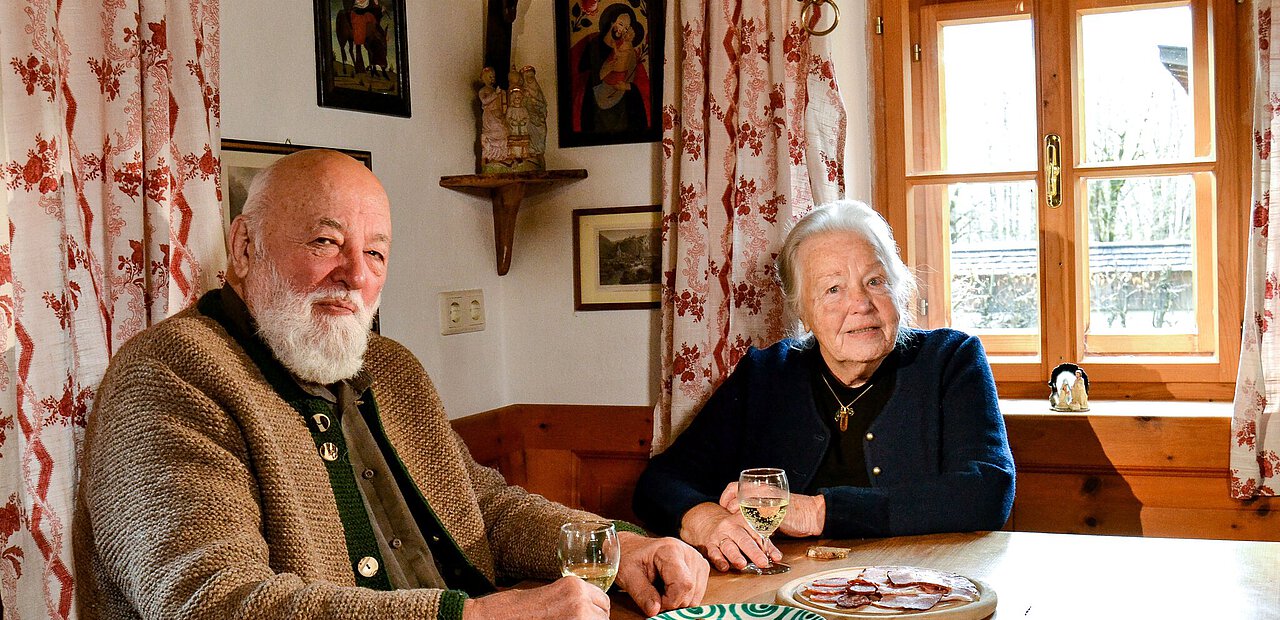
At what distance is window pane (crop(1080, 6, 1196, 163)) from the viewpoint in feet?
9.36

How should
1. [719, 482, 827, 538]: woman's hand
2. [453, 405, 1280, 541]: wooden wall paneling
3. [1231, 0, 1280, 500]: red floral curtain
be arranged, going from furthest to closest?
[453, 405, 1280, 541]: wooden wall paneling → [1231, 0, 1280, 500]: red floral curtain → [719, 482, 827, 538]: woman's hand

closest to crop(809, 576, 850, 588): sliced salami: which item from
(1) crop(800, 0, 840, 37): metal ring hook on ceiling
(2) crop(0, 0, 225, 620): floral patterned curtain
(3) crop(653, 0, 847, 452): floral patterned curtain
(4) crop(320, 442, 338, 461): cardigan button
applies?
(4) crop(320, 442, 338, 461): cardigan button

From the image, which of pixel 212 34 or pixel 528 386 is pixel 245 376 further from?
pixel 528 386

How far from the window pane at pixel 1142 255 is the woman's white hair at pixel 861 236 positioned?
73 centimetres

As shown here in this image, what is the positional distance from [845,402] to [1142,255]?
3.51 feet

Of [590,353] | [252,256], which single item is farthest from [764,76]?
[252,256]

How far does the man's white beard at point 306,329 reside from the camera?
5.45 ft

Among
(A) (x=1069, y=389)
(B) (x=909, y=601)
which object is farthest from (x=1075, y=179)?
(B) (x=909, y=601)

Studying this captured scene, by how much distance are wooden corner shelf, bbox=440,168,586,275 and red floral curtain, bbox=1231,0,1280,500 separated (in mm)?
1583

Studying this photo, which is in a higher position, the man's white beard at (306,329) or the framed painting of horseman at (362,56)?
the framed painting of horseman at (362,56)

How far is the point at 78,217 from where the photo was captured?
1.82m

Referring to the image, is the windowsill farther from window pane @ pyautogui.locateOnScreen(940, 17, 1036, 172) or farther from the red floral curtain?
window pane @ pyautogui.locateOnScreen(940, 17, 1036, 172)

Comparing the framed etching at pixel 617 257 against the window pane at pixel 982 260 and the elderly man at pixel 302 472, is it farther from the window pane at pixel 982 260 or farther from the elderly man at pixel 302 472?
the elderly man at pixel 302 472

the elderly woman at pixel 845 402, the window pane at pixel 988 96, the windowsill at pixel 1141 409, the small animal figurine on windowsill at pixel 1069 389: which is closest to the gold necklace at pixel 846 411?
the elderly woman at pixel 845 402
